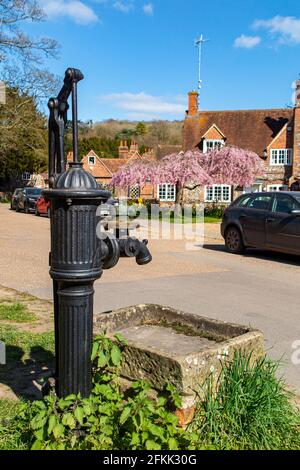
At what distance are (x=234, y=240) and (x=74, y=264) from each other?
1108 centimetres

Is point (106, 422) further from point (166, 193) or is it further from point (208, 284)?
point (166, 193)

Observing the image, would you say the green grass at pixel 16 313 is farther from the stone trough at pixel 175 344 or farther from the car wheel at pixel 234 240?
the car wheel at pixel 234 240

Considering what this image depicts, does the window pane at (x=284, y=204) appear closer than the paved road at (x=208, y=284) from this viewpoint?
No

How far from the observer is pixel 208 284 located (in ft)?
30.3

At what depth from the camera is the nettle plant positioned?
102 inches

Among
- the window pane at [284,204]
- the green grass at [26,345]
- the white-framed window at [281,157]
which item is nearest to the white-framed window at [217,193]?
the white-framed window at [281,157]

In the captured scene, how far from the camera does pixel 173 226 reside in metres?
22.8

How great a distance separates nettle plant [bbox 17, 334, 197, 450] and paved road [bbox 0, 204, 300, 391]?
204 centimetres

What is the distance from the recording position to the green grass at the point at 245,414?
3.02 m

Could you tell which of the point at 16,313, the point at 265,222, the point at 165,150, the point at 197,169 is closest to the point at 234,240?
the point at 265,222

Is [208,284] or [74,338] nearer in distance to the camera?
[74,338]

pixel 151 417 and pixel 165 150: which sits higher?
pixel 165 150

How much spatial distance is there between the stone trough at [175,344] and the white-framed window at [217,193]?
3503 centimetres

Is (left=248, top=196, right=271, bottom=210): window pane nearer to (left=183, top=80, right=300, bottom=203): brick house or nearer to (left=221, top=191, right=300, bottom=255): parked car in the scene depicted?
(left=221, top=191, right=300, bottom=255): parked car
